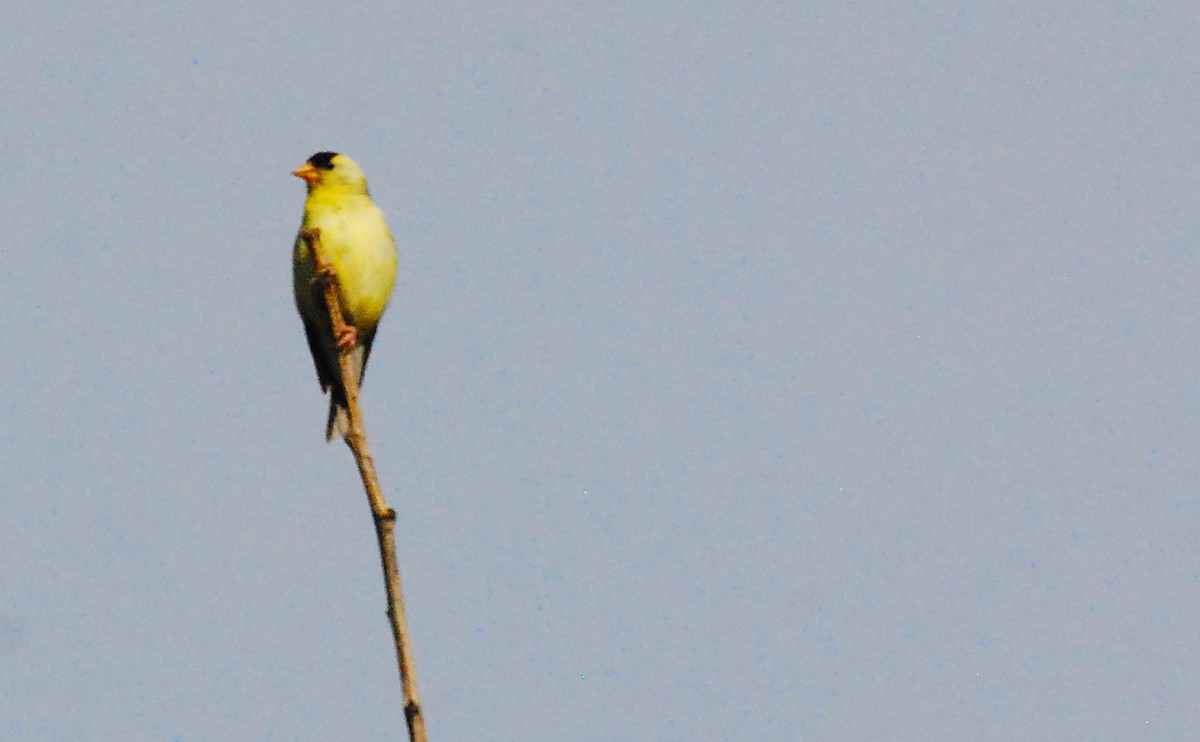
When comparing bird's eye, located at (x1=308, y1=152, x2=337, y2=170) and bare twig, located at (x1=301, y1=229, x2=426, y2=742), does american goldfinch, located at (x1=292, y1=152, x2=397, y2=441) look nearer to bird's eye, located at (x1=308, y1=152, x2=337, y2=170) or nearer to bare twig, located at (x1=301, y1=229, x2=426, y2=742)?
bird's eye, located at (x1=308, y1=152, x2=337, y2=170)

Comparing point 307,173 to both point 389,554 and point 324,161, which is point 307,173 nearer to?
point 324,161

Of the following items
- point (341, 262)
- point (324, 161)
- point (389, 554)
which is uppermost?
point (324, 161)

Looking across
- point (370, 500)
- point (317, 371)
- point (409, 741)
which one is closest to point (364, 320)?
point (317, 371)

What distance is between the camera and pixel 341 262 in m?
6.57

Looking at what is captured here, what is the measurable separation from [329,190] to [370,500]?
13.4ft

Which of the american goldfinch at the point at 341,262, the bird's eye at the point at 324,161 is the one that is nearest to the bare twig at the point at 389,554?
the american goldfinch at the point at 341,262

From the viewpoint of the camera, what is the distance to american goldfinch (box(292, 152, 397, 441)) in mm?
6555

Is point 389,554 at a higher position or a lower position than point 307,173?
lower

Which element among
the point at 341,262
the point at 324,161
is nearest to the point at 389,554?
the point at 341,262

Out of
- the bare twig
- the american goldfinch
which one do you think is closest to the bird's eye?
the american goldfinch

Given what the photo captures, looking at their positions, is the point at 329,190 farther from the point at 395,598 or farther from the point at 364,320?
the point at 395,598

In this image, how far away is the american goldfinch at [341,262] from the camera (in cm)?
655

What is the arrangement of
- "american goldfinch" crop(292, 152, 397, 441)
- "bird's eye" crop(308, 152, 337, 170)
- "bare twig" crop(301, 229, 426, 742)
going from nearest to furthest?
"bare twig" crop(301, 229, 426, 742) < "american goldfinch" crop(292, 152, 397, 441) < "bird's eye" crop(308, 152, 337, 170)

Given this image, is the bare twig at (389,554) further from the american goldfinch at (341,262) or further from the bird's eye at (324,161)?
the bird's eye at (324,161)
